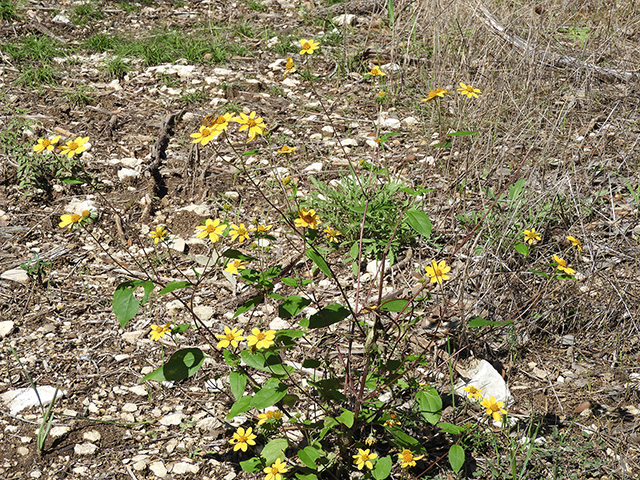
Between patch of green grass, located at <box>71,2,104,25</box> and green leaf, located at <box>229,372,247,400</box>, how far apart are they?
457 cm

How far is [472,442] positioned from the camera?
186 centimetres

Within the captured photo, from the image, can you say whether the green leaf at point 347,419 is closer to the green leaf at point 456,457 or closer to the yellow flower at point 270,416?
the yellow flower at point 270,416

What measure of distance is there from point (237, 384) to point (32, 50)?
13.0 feet

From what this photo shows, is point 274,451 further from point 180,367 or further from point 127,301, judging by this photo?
point 127,301

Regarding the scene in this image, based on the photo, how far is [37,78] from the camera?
4.00 meters

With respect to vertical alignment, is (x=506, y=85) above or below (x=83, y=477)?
above

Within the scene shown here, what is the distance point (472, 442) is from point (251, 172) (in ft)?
6.48

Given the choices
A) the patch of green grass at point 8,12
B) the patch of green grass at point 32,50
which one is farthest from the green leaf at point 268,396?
the patch of green grass at point 8,12

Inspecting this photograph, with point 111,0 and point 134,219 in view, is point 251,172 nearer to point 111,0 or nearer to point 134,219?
point 134,219

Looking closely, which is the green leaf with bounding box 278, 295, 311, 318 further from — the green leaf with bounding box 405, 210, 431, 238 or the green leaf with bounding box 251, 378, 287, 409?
the green leaf with bounding box 405, 210, 431, 238

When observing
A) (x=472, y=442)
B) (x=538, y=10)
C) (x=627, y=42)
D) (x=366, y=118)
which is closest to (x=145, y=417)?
(x=472, y=442)

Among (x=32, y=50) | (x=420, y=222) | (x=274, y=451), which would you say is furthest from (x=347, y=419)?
(x=32, y=50)

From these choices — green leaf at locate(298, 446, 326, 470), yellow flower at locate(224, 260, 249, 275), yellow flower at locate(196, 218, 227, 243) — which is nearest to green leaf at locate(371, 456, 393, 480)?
green leaf at locate(298, 446, 326, 470)

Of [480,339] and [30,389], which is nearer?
[30,389]
